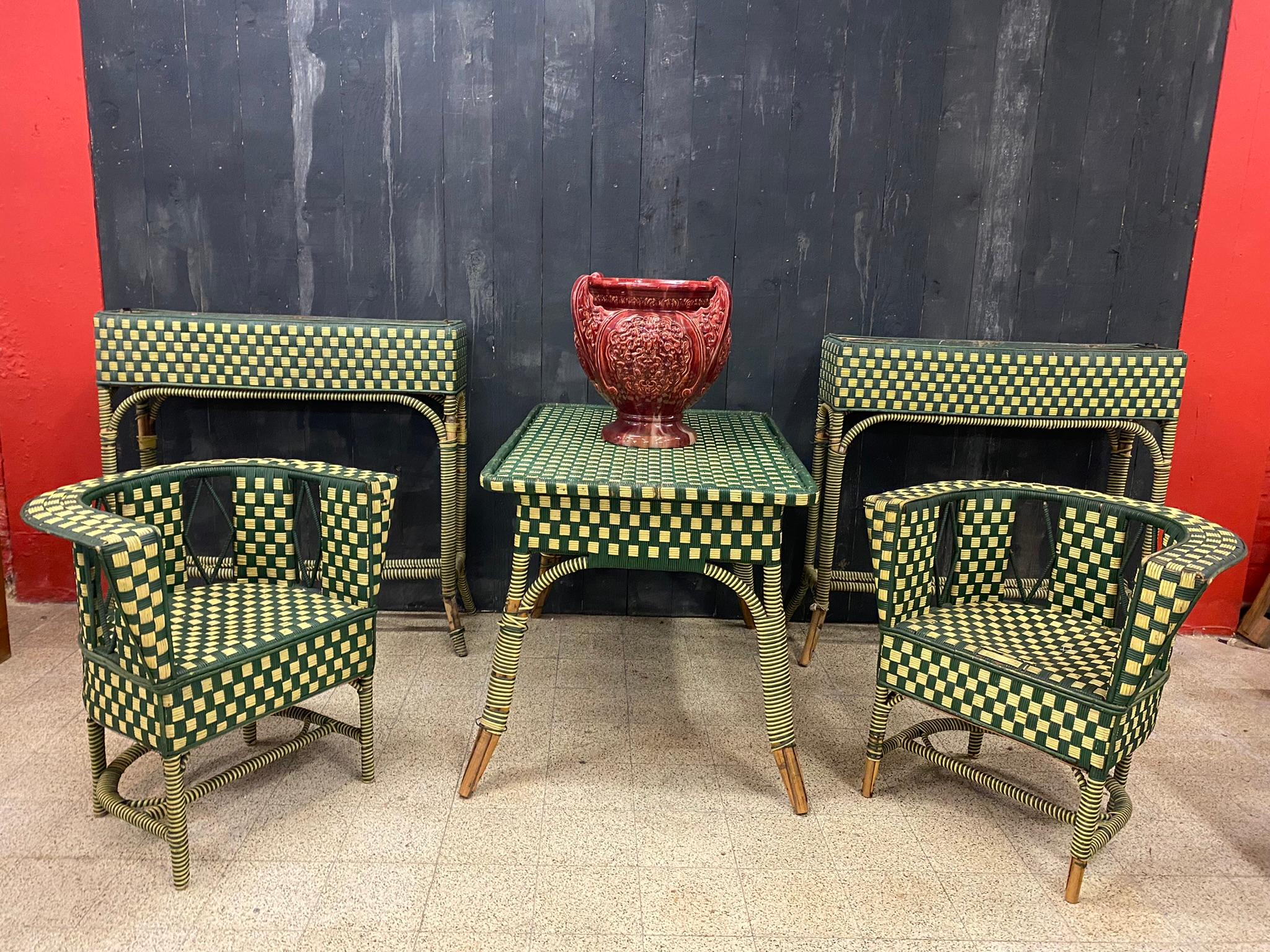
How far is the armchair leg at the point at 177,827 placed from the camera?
2039 millimetres

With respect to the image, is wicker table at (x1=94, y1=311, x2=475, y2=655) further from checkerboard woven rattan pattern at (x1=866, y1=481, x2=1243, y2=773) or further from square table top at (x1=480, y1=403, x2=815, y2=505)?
checkerboard woven rattan pattern at (x1=866, y1=481, x2=1243, y2=773)

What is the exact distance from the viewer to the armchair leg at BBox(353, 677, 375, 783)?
2.43m

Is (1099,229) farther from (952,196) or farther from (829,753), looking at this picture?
(829,753)

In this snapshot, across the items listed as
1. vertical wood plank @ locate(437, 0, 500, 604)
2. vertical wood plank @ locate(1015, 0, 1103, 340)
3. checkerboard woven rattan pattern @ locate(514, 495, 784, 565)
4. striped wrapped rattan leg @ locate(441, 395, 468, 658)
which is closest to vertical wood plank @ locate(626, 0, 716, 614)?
vertical wood plank @ locate(437, 0, 500, 604)

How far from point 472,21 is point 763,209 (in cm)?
104

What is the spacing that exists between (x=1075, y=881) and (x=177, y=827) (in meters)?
1.81

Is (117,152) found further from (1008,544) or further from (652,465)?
(1008,544)

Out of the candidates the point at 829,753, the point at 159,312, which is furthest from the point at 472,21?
the point at 829,753

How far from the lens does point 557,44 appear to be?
308 centimetres

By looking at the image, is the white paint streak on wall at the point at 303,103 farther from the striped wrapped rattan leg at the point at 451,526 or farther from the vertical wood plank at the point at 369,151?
the striped wrapped rattan leg at the point at 451,526

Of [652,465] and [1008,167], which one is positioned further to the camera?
[1008,167]

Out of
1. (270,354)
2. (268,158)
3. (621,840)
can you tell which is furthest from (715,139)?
(621,840)

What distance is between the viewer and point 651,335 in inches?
97.3

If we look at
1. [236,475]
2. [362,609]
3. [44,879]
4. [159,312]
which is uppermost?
[159,312]
